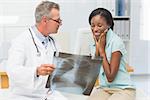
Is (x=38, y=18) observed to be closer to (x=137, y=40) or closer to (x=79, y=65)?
(x=79, y=65)

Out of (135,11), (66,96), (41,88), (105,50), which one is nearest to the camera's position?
(41,88)

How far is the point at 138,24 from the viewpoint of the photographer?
3148 millimetres

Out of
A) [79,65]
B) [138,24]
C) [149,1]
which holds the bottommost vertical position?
[79,65]

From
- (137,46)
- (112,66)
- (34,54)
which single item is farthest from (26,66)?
(137,46)

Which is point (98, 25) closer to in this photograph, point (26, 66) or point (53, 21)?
point (53, 21)

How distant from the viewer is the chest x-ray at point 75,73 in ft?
5.48

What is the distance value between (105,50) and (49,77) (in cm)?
51

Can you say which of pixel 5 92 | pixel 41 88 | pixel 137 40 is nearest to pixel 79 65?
pixel 41 88

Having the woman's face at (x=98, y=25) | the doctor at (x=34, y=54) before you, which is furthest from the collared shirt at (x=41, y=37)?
the woman's face at (x=98, y=25)

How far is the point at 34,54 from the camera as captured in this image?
5.98ft

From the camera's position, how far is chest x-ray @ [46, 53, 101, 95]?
1.67 metres

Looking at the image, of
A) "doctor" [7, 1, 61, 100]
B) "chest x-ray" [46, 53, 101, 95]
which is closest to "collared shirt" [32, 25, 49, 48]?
"doctor" [7, 1, 61, 100]

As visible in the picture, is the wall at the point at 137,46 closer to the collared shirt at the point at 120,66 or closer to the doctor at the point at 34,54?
the collared shirt at the point at 120,66

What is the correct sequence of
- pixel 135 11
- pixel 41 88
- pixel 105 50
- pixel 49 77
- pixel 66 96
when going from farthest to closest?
pixel 135 11
pixel 66 96
pixel 105 50
pixel 41 88
pixel 49 77
